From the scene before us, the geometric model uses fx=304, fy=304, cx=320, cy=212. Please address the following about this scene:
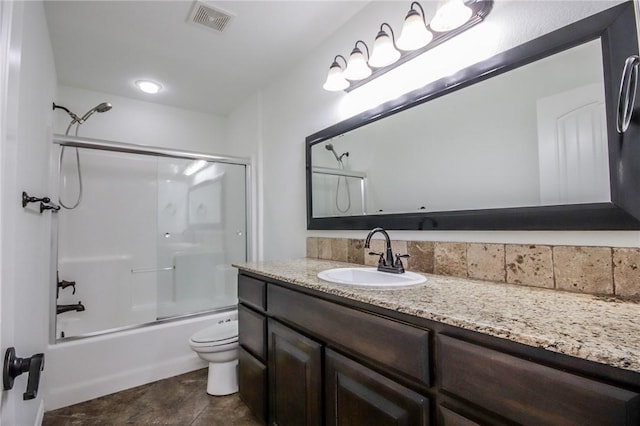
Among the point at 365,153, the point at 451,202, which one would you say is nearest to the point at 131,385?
the point at 365,153

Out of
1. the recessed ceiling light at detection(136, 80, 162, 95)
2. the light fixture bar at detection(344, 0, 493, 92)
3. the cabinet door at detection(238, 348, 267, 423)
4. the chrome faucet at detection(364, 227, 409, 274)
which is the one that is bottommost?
the cabinet door at detection(238, 348, 267, 423)

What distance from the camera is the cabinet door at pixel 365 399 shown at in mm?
833

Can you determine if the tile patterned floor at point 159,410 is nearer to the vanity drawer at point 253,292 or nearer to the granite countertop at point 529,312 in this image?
the vanity drawer at point 253,292

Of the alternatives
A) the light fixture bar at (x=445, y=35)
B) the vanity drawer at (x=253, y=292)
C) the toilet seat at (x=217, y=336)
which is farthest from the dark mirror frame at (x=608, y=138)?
the toilet seat at (x=217, y=336)

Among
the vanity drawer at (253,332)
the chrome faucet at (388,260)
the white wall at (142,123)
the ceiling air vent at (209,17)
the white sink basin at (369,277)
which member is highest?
the ceiling air vent at (209,17)

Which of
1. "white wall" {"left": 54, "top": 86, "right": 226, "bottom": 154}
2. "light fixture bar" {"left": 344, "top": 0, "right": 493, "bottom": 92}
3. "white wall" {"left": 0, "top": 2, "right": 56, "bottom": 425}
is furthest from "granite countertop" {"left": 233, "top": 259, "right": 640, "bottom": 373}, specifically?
"white wall" {"left": 54, "top": 86, "right": 226, "bottom": 154}

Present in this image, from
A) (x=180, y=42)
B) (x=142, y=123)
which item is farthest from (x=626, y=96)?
(x=142, y=123)

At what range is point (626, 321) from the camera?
26.8 inches

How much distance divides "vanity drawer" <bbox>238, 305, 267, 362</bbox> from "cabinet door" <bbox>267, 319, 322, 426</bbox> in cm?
7

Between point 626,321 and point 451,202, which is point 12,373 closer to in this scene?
point 626,321

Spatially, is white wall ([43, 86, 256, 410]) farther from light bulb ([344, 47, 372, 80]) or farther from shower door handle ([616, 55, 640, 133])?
shower door handle ([616, 55, 640, 133])

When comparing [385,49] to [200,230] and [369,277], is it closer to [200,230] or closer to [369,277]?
[369,277]

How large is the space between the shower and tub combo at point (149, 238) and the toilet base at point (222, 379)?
18.5 inches

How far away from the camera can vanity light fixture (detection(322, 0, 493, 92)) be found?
4.06 ft
